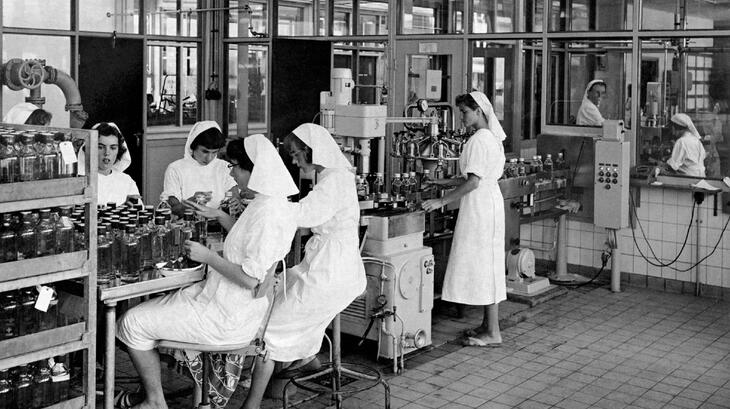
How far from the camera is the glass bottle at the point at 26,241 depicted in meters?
3.52

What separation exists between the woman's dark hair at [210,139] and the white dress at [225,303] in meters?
1.55

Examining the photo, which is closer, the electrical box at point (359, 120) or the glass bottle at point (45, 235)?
the glass bottle at point (45, 235)

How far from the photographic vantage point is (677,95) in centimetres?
746

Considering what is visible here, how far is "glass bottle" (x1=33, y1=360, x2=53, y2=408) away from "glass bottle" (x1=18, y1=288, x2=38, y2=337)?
0.16 meters

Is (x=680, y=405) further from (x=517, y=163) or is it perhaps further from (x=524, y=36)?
(x=524, y=36)

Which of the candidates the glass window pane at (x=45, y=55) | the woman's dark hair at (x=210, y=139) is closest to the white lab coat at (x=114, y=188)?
the woman's dark hair at (x=210, y=139)

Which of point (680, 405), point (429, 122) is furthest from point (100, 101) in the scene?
point (680, 405)

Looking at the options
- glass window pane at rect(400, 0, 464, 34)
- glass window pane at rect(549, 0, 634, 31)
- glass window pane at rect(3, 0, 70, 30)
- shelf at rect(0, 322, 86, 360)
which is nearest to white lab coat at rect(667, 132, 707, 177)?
glass window pane at rect(549, 0, 634, 31)

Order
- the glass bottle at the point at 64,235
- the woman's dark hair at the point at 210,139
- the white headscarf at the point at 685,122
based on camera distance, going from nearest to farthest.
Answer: the glass bottle at the point at 64,235 < the woman's dark hair at the point at 210,139 < the white headscarf at the point at 685,122

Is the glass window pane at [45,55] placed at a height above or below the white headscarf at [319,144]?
above

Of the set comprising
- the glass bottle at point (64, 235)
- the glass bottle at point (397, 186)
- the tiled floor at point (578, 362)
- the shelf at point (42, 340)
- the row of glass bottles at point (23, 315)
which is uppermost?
the glass bottle at point (397, 186)

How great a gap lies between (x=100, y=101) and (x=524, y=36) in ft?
13.6

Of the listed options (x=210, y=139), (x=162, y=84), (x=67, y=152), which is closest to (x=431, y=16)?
(x=162, y=84)

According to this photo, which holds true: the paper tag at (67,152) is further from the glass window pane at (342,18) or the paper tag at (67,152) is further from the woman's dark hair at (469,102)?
the glass window pane at (342,18)
